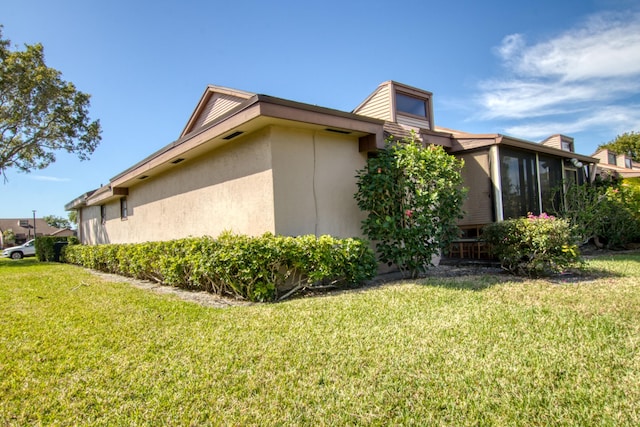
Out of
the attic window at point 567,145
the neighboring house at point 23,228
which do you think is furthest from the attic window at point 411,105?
the neighboring house at point 23,228

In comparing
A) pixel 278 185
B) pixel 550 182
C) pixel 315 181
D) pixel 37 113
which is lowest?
pixel 278 185

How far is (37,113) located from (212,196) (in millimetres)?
16635

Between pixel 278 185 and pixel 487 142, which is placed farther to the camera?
pixel 487 142

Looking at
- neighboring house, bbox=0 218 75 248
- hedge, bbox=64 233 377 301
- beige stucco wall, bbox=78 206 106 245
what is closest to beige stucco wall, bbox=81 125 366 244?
hedge, bbox=64 233 377 301

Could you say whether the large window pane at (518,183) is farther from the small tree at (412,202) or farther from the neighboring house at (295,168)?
the small tree at (412,202)

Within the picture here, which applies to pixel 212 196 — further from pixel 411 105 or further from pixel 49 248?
pixel 49 248

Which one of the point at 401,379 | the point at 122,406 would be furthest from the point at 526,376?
the point at 122,406

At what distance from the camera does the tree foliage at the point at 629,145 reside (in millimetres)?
40209

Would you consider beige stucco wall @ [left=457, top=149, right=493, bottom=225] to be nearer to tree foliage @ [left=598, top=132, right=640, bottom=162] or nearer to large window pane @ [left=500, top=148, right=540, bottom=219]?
large window pane @ [left=500, top=148, right=540, bottom=219]

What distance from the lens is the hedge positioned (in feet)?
19.3

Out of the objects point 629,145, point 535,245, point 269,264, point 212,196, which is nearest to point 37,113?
point 212,196

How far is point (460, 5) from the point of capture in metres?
9.41

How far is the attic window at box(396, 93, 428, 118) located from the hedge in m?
5.80

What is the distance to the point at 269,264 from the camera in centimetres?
587
